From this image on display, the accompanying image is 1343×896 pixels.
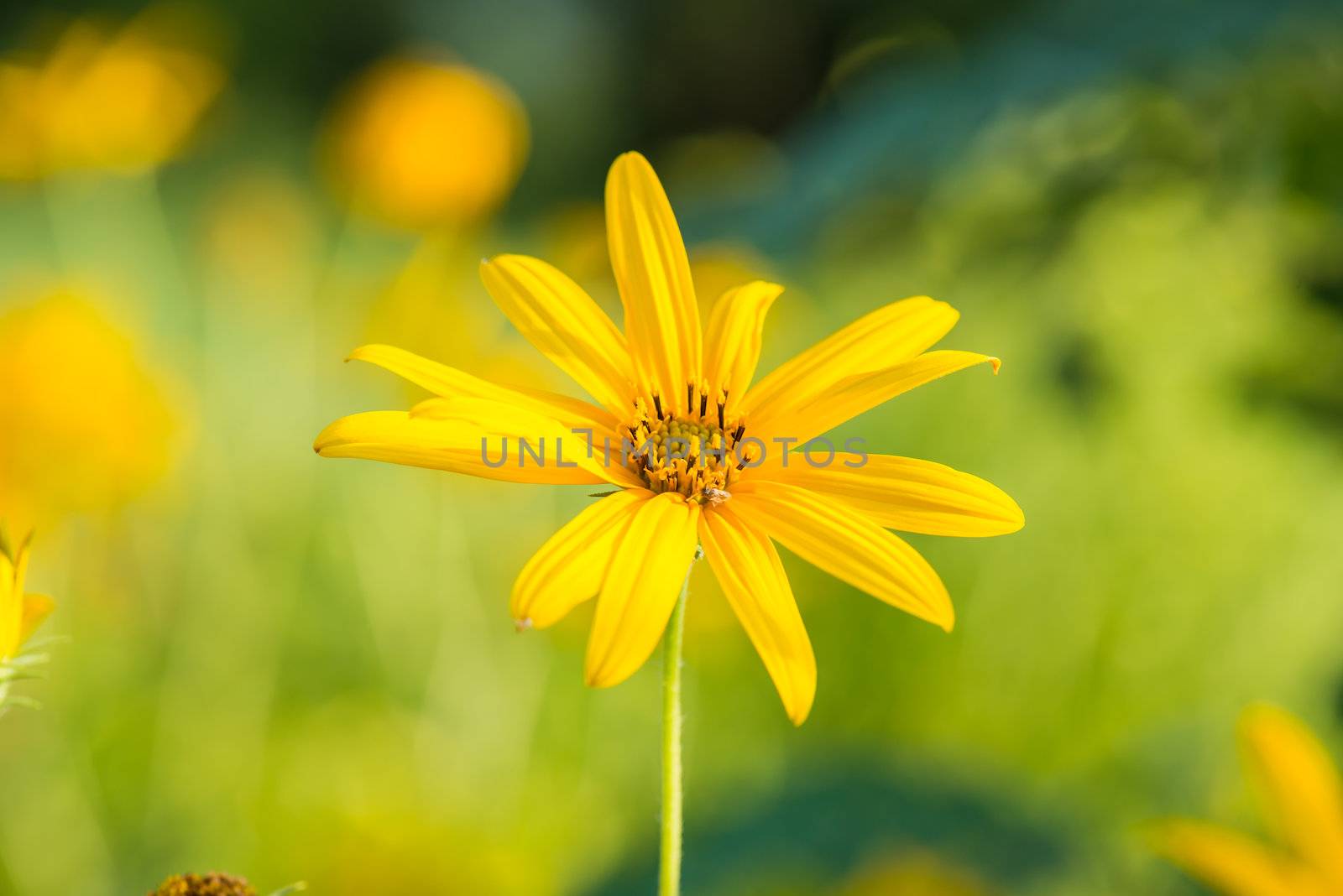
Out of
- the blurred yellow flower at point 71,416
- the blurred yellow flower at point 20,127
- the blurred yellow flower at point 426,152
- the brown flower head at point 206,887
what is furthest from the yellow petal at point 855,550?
the blurred yellow flower at point 20,127

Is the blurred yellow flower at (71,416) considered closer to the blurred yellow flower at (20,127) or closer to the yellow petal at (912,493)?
the blurred yellow flower at (20,127)

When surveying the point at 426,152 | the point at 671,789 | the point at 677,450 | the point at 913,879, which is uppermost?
the point at 426,152

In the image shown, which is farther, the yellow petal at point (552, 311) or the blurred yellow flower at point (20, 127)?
the blurred yellow flower at point (20, 127)

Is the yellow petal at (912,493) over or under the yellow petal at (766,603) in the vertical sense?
over

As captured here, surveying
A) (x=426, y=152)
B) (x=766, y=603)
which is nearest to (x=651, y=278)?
(x=766, y=603)

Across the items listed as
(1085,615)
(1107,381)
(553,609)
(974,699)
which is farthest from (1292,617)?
(553,609)

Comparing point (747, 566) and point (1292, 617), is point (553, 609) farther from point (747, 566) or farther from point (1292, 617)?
point (1292, 617)

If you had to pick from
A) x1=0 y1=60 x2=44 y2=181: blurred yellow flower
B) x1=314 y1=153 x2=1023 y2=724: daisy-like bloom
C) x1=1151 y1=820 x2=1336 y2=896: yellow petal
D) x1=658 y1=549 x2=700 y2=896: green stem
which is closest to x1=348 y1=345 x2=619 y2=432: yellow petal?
x1=314 y1=153 x2=1023 y2=724: daisy-like bloom

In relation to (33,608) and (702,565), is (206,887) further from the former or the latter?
(702,565)
